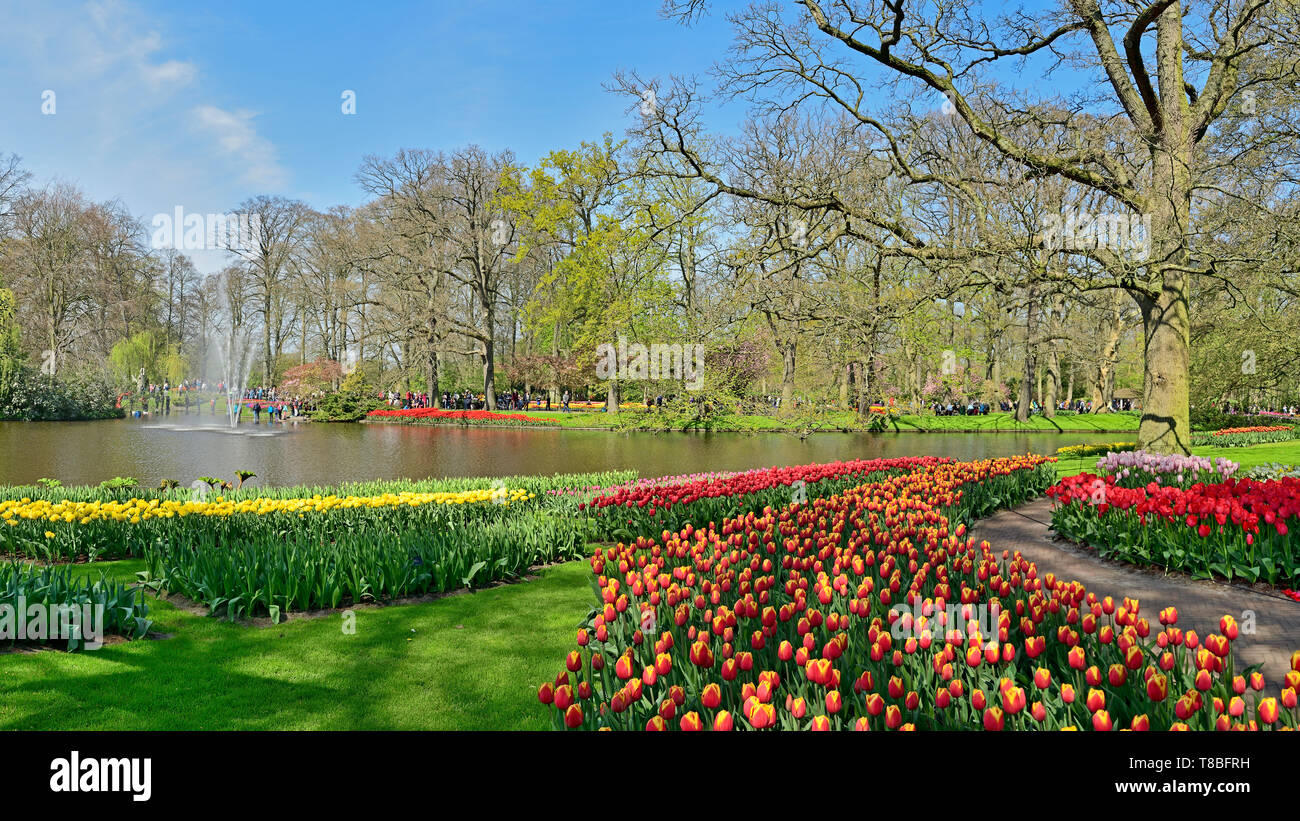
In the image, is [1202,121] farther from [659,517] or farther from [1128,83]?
[659,517]

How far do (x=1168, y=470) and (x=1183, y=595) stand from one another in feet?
13.9

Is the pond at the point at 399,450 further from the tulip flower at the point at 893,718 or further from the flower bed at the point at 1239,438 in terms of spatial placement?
the tulip flower at the point at 893,718

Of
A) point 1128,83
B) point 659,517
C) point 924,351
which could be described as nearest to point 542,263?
point 924,351

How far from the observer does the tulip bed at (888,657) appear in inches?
97.8

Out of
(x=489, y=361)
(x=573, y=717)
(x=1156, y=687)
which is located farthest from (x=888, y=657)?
(x=489, y=361)

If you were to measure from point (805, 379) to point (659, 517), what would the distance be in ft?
33.3

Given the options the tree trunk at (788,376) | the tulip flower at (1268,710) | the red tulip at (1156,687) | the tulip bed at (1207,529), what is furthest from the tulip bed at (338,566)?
the tree trunk at (788,376)

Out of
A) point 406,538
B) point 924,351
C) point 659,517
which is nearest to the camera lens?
point 406,538

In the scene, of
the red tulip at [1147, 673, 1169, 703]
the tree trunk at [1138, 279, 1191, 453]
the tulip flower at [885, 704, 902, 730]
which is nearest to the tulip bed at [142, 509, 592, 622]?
the tulip flower at [885, 704, 902, 730]

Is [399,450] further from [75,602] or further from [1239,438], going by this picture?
[1239,438]

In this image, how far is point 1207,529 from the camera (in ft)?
18.9

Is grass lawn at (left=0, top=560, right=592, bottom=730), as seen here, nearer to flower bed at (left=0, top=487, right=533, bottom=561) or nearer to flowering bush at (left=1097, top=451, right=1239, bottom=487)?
flower bed at (left=0, top=487, right=533, bottom=561)

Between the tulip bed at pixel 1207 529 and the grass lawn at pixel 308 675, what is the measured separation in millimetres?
4991
